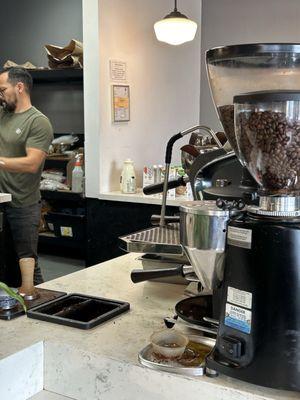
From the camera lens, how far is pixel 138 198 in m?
3.52

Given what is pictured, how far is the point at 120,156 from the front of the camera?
153 inches

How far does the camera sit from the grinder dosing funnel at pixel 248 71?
3.27 ft

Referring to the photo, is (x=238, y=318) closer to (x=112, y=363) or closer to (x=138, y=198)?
(x=112, y=363)

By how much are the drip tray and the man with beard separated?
77.7 inches

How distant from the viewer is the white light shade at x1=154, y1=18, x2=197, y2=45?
11.7 feet

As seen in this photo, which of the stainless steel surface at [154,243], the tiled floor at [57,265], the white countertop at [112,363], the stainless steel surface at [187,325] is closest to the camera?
the white countertop at [112,363]

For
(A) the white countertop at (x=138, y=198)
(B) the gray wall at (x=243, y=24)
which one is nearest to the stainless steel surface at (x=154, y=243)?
(A) the white countertop at (x=138, y=198)

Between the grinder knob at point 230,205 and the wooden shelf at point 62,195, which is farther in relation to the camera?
the wooden shelf at point 62,195

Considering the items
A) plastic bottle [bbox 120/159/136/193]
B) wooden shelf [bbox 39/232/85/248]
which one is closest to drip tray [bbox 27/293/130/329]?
plastic bottle [bbox 120/159/136/193]

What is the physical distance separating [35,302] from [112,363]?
0.39 metres

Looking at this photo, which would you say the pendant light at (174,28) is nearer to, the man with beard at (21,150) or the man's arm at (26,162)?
the man with beard at (21,150)

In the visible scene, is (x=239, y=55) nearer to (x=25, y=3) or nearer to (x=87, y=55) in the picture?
(x=87, y=55)

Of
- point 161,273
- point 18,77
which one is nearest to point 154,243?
point 161,273

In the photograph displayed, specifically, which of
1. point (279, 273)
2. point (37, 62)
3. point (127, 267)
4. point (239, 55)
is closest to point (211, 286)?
point (279, 273)
